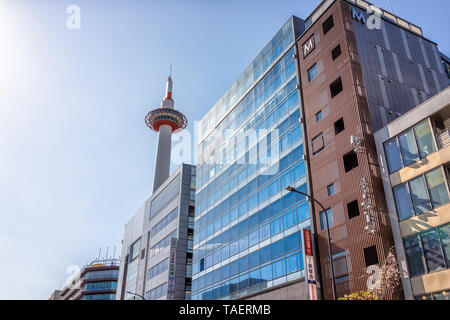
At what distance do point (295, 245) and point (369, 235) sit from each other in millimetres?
9171

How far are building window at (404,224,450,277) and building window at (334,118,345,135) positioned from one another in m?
12.5

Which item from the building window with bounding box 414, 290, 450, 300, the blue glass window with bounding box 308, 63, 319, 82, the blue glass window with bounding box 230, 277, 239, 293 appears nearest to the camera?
the building window with bounding box 414, 290, 450, 300

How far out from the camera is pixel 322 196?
37.8m

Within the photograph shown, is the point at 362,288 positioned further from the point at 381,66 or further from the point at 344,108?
the point at 381,66

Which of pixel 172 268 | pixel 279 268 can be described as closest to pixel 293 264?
pixel 279 268

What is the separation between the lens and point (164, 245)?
74.8 meters

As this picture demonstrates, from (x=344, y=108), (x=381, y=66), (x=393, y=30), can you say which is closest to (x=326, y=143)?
(x=344, y=108)

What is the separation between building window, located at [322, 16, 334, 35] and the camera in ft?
142

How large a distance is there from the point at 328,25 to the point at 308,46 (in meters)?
3.17

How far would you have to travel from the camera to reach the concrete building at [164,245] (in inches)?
2719

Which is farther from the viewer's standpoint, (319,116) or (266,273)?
(266,273)

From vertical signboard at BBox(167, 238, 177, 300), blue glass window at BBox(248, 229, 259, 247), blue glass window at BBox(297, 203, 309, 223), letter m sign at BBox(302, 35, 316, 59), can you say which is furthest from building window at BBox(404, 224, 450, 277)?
vertical signboard at BBox(167, 238, 177, 300)

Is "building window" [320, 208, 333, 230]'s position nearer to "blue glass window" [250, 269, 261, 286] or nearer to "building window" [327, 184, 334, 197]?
"building window" [327, 184, 334, 197]

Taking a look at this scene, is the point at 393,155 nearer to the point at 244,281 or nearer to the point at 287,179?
the point at 287,179
